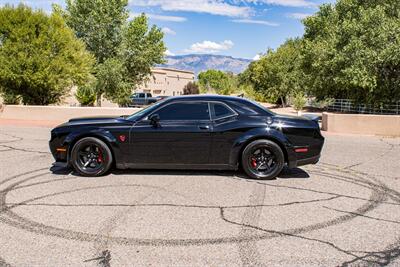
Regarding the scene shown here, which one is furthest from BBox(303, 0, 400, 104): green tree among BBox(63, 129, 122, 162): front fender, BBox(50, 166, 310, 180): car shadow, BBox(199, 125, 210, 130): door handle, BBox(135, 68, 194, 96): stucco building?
BBox(135, 68, 194, 96): stucco building

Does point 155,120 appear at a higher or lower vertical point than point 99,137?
higher

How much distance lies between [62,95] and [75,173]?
16375 mm

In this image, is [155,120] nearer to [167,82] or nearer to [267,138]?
[267,138]

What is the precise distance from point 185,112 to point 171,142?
0.62 m

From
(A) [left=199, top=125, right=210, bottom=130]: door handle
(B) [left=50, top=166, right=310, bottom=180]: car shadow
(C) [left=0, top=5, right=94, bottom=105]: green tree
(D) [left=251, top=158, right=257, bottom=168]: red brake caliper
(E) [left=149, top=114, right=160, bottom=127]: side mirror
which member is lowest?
(B) [left=50, top=166, right=310, bottom=180]: car shadow

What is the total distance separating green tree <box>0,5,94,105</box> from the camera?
19062mm

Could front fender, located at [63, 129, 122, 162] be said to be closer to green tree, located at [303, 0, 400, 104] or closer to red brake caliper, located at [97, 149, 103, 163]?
red brake caliper, located at [97, 149, 103, 163]

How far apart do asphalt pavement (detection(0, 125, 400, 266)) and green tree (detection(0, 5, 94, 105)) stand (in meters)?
12.8

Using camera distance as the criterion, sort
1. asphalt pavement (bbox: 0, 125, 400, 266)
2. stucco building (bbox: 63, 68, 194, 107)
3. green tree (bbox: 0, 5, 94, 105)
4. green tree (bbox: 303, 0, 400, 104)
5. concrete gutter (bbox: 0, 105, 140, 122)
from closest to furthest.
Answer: asphalt pavement (bbox: 0, 125, 400, 266) → concrete gutter (bbox: 0, 105, 140, 122) → green tree (bbox: 0, 5, 94, 105) → green tree (bbox: 303, 0, 400, 104) → stucco building (bbox: 63, 68, 194, 107)

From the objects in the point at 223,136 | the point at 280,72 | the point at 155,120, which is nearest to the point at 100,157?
the point at 155,120

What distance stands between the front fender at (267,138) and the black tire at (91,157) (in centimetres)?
223

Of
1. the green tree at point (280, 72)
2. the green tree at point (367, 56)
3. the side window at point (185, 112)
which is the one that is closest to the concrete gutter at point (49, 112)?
the side window at point (185, 112)

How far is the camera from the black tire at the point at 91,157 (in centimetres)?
689

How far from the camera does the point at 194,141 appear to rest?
6816 mm
